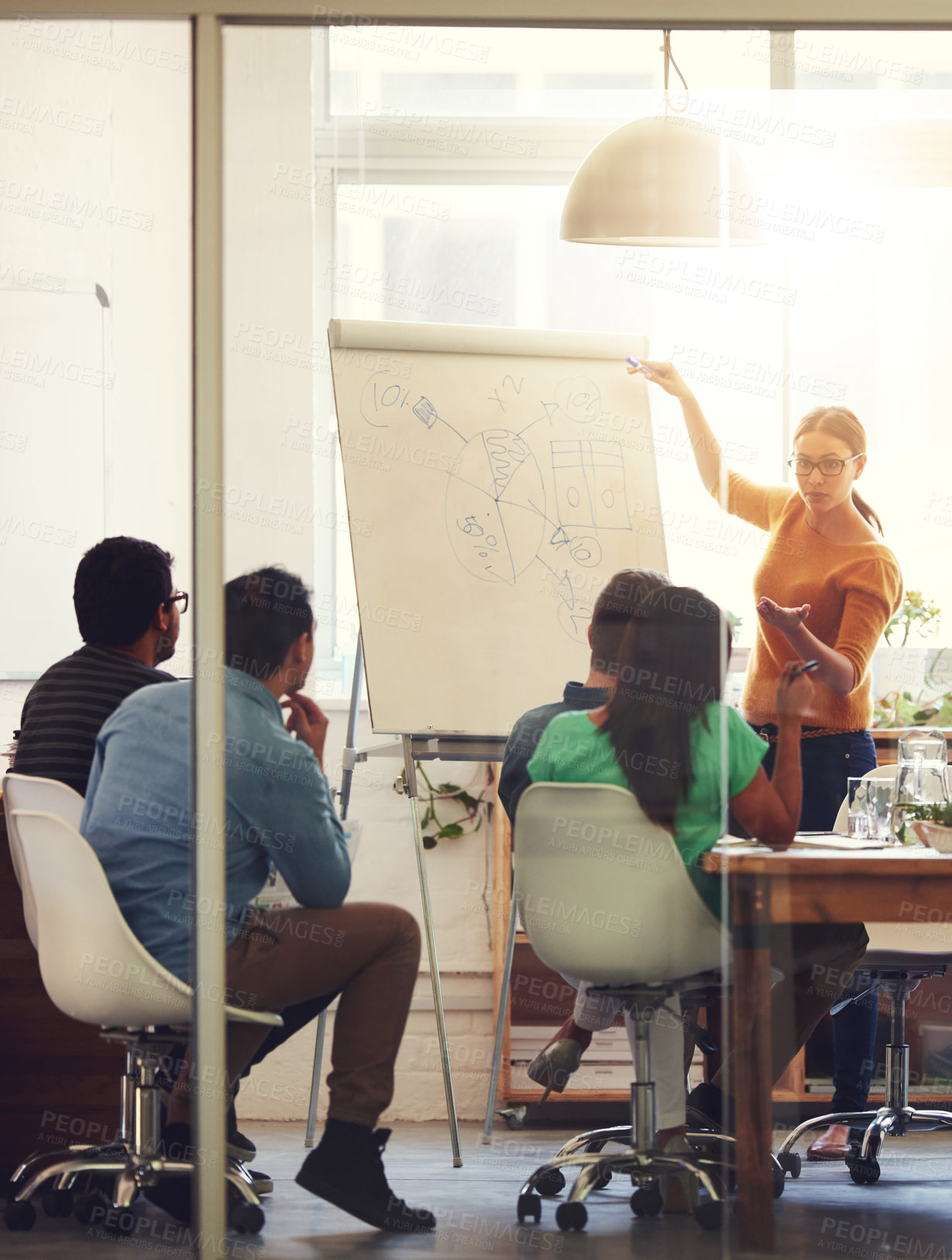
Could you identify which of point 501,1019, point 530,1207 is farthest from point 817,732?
Result: point 530,1207

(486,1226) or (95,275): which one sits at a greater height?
(95,275)

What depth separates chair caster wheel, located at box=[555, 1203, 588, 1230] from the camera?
234cm

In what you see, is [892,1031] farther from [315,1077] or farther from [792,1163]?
[315,1077]

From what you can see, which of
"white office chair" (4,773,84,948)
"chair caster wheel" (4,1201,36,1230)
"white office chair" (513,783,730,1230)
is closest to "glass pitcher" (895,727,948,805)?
"white office chair" (513,783,730,1230)

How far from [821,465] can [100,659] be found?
147cm

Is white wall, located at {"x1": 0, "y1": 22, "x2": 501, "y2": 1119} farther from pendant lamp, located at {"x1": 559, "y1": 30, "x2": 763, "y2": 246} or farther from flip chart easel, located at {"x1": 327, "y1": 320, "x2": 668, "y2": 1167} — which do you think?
pendant lamp, located at {"x1": 559, "y1": 30, "x2": 763, "y2": 246}

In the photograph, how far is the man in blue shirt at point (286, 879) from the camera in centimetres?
236

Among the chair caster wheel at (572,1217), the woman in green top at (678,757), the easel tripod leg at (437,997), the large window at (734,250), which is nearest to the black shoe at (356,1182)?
the easel tripod leg at (437,997)

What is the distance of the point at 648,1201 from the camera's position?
7.73ft

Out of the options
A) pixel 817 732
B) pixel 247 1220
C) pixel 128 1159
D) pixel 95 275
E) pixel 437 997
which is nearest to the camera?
pixel 247 1220

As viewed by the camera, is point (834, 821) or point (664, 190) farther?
point (834, 821)

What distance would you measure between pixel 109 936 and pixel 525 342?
4.35ft

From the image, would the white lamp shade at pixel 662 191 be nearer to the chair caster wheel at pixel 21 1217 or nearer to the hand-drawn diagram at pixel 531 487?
the hand-drawn diagram at pixel 531 487

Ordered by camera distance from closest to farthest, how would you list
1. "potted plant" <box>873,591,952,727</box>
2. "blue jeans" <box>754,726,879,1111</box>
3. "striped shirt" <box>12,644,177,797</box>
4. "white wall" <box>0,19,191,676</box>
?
"potted plant" <box>873,591,952,727</box>, "blue jeans" <box>754,726,879,1111</box>, "striped shirt" <box>12,644,177,797</box>, "white wall" <box>0,19,191,676</box>
